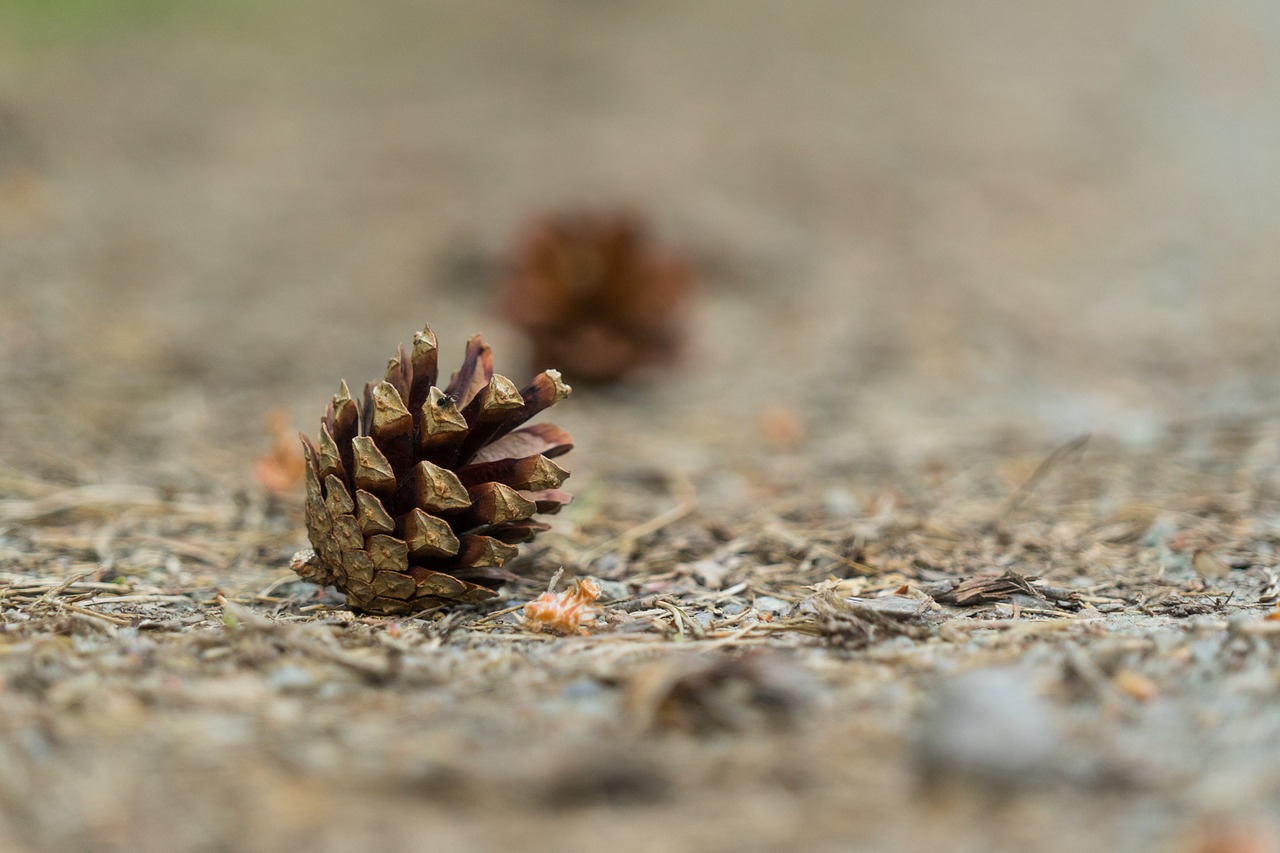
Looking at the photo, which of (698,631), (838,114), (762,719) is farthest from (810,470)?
(838,114)

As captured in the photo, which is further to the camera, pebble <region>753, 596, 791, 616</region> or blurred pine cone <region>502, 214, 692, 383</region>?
blurred pine cone <region>502, 214, 692, 383</region>

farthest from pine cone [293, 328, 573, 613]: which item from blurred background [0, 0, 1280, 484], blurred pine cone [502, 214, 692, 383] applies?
blurred pine cone [502, 214, 692, 383]

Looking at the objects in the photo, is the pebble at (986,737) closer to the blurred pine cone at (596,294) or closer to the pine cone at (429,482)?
the pine cone at (429,482)

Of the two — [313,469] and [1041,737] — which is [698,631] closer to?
[1041,737]

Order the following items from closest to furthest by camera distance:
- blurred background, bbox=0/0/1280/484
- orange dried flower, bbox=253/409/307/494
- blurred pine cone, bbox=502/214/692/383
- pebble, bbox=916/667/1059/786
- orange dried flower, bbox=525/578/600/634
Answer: pebble, bbox=916/667/1059/786, orange dried flower, bbox=525/578/600/634, orange dried flower, bbox=253/409/307/494, blurred background, bbox=0/0/1280/484, blurred pine cone, bbox=502/214/692/383

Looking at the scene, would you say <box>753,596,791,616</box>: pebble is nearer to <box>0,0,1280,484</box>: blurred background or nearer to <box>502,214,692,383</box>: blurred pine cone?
<box>0,0,1280,484</box>: blurred background

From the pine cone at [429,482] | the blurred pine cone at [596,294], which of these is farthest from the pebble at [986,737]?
the blurred pine cone at [596,294]
